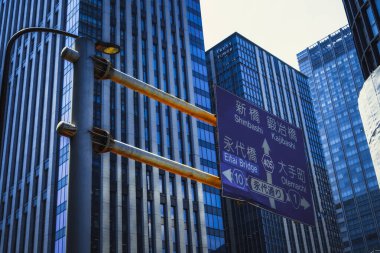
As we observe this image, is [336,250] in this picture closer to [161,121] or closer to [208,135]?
[208,135]

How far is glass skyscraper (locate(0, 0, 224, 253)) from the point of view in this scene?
56.2 metres

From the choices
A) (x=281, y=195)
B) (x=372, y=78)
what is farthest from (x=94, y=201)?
(x=281, y=195)

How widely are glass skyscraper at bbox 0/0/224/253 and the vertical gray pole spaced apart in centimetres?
4498

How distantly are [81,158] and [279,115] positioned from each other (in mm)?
105923

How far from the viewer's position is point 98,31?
6644 centimetres

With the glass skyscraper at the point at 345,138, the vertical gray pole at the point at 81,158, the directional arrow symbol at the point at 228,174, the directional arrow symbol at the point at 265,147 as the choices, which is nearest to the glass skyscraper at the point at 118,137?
the directional arrow symbol at the point at 265,147

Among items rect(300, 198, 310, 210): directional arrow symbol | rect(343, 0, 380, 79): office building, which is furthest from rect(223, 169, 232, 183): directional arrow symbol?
rect(343, 0, 380, 79): office building

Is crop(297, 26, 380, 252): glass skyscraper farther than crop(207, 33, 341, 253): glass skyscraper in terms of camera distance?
Yes

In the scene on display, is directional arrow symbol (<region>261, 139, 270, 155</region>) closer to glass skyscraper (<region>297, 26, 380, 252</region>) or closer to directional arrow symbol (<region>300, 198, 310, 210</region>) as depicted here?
directional arrow symbol (<region>300, 198, 310, 210</region>)

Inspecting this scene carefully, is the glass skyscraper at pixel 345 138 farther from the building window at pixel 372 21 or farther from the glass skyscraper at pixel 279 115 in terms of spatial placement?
the building window at pixel 372 21

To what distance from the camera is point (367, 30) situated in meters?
39.2

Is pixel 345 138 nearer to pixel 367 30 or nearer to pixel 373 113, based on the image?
pixel 367 30

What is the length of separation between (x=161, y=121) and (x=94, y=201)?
16.5m

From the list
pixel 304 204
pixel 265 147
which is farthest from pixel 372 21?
pixel 265 147
